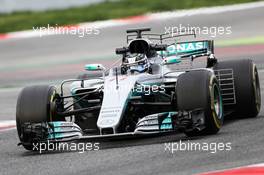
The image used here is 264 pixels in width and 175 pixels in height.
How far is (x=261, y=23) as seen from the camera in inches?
772

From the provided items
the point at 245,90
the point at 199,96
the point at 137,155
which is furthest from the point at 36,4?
the point at 137,155

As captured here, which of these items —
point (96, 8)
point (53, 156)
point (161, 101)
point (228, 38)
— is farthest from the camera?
point (96, 8)

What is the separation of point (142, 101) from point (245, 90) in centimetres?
155

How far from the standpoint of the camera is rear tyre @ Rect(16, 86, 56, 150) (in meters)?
10.3

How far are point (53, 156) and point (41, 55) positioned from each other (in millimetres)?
9694

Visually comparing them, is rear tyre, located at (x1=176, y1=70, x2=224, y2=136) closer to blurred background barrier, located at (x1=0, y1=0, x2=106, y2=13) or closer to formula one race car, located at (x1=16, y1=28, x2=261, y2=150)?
formula one race car, located at (x1=16, y1=28, x2=261, y2=150)

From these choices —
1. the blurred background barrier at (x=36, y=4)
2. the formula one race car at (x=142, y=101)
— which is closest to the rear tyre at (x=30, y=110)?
the formula one race car at (x=142, y=101)

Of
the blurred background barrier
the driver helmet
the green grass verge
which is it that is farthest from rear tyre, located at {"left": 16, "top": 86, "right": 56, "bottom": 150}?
the blurred background barrier

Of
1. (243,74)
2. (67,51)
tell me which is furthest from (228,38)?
(243,74)

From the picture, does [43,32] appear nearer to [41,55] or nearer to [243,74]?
[41,55]

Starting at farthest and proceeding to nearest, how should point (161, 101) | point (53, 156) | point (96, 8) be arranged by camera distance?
point (96, 8) → point (161, 101) → point (53, 156)

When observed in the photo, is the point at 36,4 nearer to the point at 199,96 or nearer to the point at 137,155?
the point at 199,96

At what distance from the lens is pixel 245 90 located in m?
11.4

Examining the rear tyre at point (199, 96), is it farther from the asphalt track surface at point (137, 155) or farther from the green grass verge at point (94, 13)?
the green grass verge at point (94, 13)
